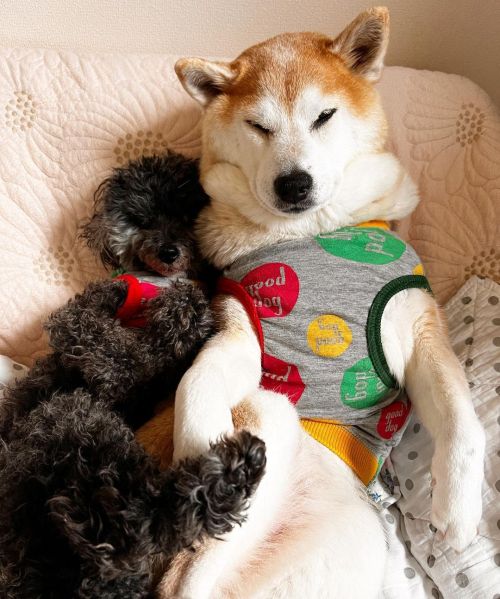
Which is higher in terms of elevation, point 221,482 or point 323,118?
point 323,118

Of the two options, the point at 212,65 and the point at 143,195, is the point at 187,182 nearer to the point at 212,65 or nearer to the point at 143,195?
the point at 143,195

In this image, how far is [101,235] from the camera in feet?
4.07

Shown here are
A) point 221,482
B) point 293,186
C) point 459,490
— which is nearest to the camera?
point 221,482

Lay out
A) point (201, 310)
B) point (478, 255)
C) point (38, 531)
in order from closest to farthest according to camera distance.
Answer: point (38, 531)
point (201, 310)
point (478, 255)

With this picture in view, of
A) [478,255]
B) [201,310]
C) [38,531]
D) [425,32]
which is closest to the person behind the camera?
[38,531]

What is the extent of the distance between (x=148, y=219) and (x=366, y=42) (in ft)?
2.00

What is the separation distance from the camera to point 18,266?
1472mm

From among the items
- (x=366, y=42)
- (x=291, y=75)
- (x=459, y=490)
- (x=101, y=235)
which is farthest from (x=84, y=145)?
(x=459, y=490)

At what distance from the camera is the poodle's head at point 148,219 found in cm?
122

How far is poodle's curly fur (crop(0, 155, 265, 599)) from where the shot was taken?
81cm

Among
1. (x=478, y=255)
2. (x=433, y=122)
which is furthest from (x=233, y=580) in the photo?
(x=433, y=122)

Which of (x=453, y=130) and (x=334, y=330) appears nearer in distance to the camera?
(x=334, y=330)

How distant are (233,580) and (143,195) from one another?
788 millimetres

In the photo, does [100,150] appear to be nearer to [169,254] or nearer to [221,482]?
[169,254]
